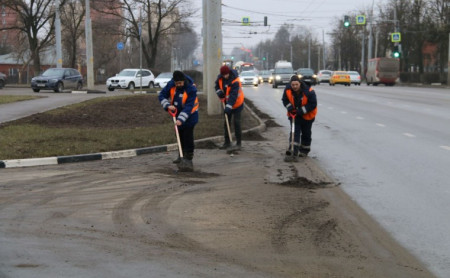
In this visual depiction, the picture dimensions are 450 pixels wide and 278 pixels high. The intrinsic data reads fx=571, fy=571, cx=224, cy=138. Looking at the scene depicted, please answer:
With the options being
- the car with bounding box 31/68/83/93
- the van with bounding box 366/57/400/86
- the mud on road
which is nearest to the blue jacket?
the mud on road

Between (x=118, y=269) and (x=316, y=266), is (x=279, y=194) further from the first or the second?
(x=118, y=269)

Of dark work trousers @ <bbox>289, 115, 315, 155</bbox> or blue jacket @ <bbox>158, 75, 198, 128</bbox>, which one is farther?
dark work trousers @ <bbox>289, 115, 315, 155</bbox>

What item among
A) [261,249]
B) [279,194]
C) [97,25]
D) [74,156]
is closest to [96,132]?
[74,156]

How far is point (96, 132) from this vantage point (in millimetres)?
12984

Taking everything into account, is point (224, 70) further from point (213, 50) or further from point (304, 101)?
point (213, 50)

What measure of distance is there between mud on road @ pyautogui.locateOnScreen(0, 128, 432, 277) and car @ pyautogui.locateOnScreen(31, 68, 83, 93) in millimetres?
24054

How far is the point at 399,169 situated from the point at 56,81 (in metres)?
26.4

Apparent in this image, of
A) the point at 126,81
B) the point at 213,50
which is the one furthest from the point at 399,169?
the point at 126,81

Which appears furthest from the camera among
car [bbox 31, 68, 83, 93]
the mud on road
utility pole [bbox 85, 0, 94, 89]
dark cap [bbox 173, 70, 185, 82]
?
utility pole [bbox 85, 0, 94, 89]

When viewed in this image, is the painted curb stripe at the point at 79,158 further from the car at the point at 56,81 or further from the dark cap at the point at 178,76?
the car at the point at 56,81

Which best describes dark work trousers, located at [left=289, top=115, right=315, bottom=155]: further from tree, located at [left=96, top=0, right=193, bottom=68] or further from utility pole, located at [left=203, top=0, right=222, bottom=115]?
tree, located at [left=96, top=0, right=193, bottom=68]

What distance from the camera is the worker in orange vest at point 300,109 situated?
1030 cm

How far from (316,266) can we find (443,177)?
4536 mm

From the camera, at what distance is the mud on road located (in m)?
4.46
